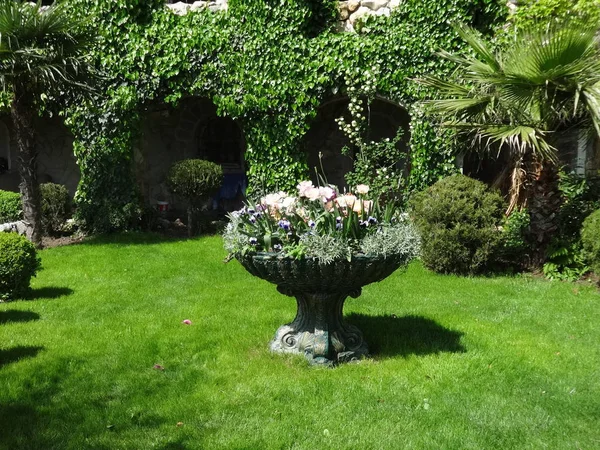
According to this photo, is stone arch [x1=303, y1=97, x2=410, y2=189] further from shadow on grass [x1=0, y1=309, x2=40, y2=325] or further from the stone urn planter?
the stone urn planter

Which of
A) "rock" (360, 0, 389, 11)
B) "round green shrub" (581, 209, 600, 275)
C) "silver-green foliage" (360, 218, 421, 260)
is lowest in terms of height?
"round green shrub" (581, 209, 600, 275)

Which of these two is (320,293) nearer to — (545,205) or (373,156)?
(545,205)

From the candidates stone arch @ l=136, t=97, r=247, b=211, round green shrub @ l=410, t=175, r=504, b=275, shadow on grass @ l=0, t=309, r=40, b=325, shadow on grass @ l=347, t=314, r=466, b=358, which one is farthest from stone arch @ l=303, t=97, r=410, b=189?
shadow on grass @ l=0, t=309, r=40, b=325

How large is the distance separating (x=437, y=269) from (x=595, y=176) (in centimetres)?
243

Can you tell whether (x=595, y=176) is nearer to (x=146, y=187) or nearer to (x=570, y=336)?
(x=570, y=336)

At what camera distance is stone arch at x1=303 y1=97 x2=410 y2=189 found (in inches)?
440

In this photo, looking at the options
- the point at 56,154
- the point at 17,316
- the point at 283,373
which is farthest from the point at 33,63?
the point at 283,373

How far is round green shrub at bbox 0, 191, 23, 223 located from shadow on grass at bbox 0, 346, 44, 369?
6146 mm

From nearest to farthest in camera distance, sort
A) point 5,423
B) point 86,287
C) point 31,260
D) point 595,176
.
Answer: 1. point 5,423
2. point 31,260
3. point 86,287
4. point 595,176

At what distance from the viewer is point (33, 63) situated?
7797 millimetres

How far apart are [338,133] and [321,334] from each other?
26.1ft

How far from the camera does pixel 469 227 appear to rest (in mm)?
7012

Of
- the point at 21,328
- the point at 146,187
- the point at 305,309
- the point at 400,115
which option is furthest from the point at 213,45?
the point at 305,309

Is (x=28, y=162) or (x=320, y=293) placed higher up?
(x=28, y=162)
